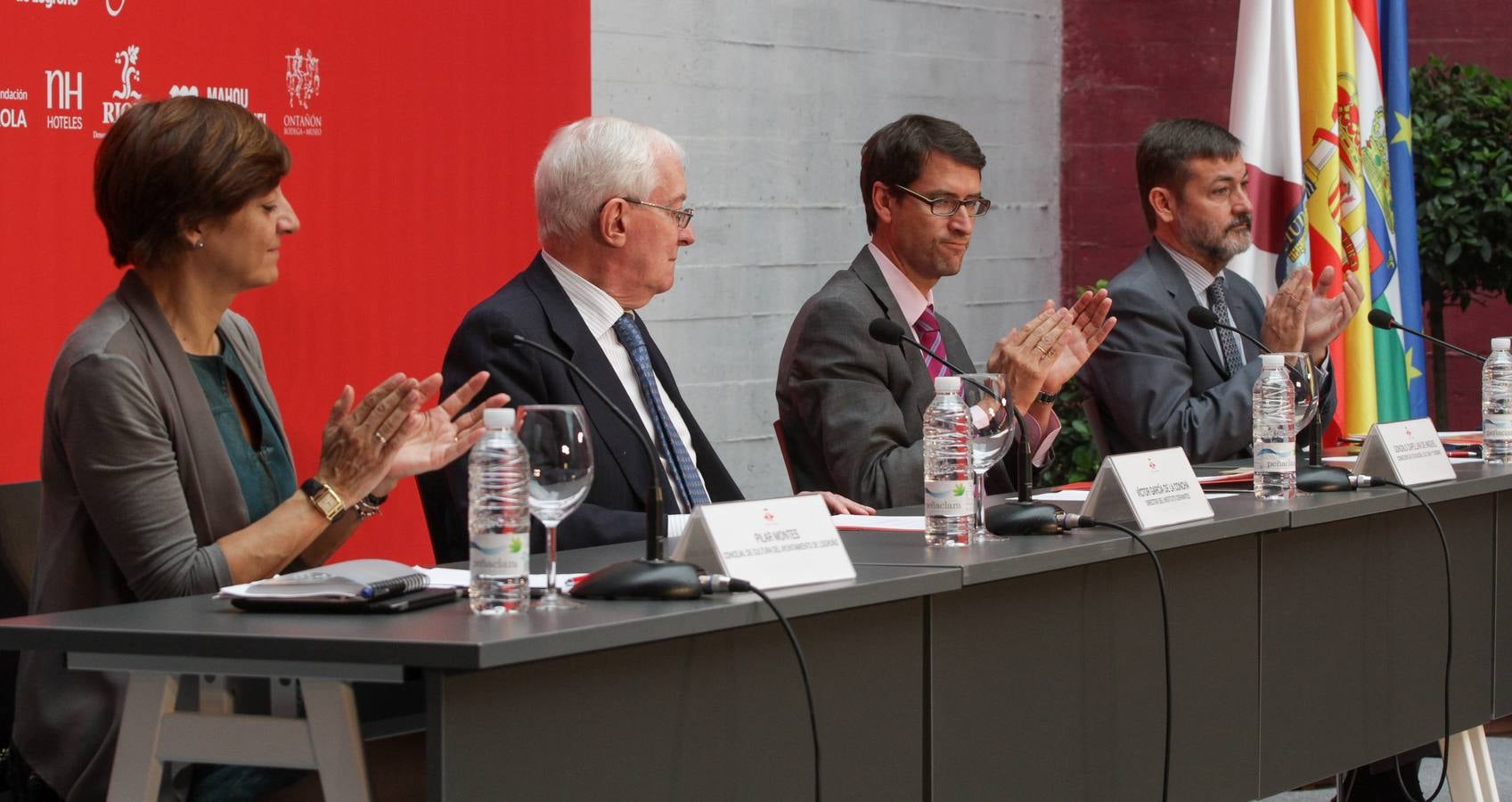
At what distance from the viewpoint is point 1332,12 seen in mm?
4582

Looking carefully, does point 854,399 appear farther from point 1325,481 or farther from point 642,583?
point 642,583

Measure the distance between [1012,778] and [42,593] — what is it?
3.63ft

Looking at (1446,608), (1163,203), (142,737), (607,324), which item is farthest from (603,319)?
(1163,203)

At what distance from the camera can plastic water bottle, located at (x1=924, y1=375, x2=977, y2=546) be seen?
2076 millimetres

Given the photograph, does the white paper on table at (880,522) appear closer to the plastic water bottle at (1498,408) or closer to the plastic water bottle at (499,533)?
the plastic water bottle at (499,533)

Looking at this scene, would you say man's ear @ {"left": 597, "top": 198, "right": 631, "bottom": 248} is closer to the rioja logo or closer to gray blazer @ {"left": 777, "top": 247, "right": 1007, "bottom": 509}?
gray blazer @ {"left": 777, "top": 247, "right": 1007, "bottom": 509}

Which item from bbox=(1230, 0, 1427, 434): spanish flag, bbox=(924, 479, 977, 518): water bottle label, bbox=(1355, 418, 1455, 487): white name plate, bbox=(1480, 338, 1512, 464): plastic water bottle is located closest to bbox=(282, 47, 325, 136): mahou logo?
bbox=(924, 479, 977, 518): water bottle label

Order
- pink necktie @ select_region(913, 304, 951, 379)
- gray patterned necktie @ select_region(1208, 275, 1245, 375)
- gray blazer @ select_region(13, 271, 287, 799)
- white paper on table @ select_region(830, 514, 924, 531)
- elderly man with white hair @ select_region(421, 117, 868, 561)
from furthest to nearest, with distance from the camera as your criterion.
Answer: gray patterned necktie @ select_region(1208, 275, 1245, 375), pink necktie @ select_region(913, 304, 951, 379), elderly man with white hair @ select_region(421, 117, 868, 561), white paper on table @ select_region(830, 514, 924, 531), gray blazer @ select_region(13, 271, 287, 799)

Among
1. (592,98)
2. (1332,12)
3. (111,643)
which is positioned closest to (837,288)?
(592,98)

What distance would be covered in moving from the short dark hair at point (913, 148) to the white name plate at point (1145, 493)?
999mm

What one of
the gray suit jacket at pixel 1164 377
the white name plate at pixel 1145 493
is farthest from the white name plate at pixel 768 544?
the gray suit jacket at pixel 1164 377

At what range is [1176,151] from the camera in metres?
3.79

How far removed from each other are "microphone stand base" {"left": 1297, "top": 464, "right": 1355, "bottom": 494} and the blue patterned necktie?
36.3 inches

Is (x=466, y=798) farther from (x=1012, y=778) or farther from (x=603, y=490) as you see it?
(x=603, y=490)
